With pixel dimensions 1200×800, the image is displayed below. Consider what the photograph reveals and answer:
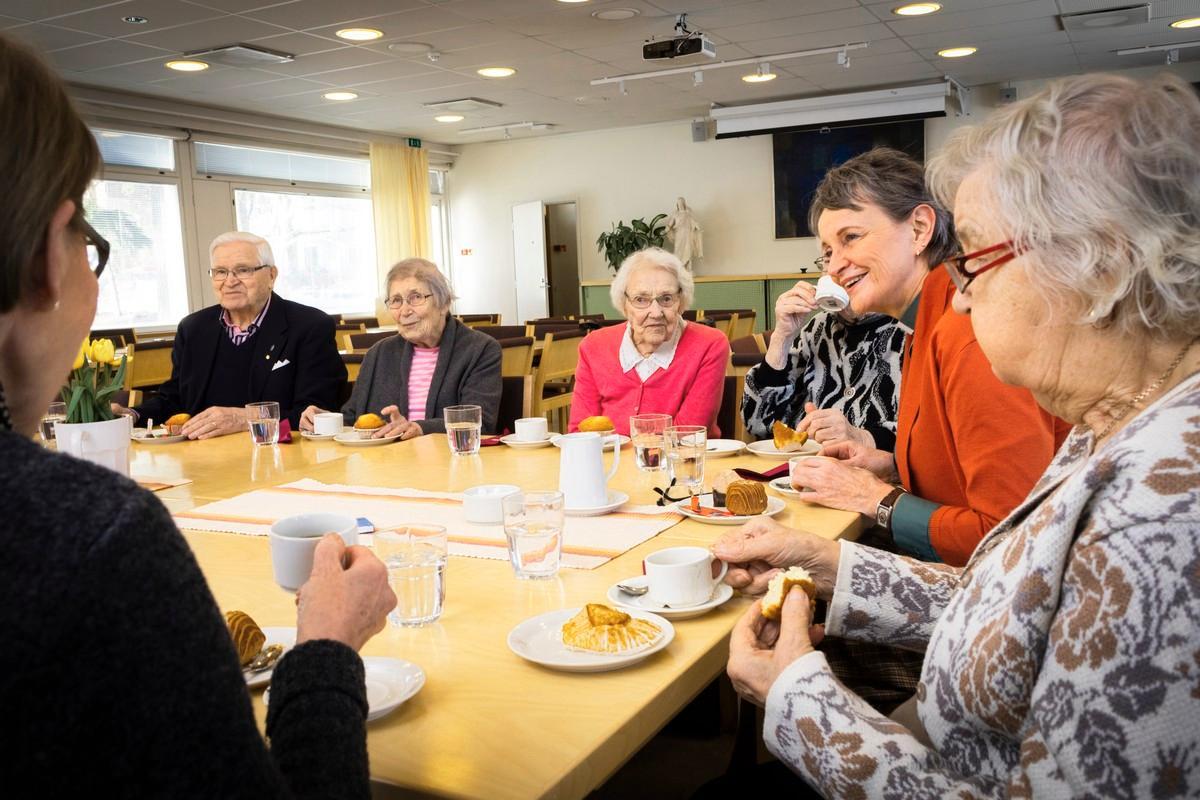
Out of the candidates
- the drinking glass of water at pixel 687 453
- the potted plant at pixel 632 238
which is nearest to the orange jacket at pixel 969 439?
the drinking glass of water at pixel 687 453

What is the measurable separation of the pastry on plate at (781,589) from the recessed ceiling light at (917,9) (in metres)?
6.49

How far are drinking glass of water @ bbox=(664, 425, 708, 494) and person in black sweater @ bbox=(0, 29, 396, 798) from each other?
1.34 metres

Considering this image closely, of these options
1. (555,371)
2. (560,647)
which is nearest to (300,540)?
(560,647)

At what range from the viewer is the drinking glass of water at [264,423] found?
2.74 meters

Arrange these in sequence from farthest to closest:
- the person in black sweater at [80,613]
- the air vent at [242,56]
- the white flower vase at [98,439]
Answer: the air vent at [242,56], the white flower vase at [98,439], the person in black sweater at [80,613]

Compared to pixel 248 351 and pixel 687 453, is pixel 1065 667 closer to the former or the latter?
pixel 687 453

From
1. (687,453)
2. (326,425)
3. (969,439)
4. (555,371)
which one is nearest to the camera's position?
(969,439)

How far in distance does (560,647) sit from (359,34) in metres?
6.54

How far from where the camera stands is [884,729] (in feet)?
3.31

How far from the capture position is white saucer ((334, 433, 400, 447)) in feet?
9.12

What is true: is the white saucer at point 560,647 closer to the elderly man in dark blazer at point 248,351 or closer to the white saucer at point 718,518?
the white saucer at point 718,518

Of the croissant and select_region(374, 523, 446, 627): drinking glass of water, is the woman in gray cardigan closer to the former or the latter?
select_region(374, 523, 446, 627): drinking glass of water

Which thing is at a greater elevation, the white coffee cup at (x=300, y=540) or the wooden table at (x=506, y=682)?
the white coffee cup at (x=300, y=540)

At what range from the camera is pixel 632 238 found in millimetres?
11789
